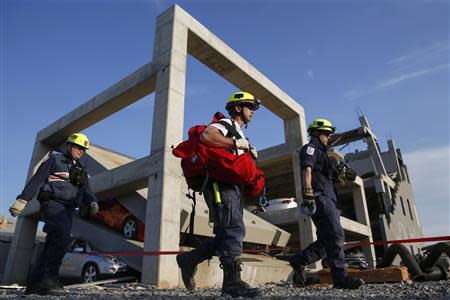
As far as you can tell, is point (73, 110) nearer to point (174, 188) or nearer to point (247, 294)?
point (174, 188)

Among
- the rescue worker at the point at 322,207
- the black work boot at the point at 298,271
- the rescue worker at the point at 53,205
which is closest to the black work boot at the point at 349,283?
the rescue worker at the point at 322,207

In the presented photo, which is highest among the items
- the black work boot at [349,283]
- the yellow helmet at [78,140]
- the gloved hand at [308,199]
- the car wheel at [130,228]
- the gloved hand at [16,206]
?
the yellow helmet at [78,140]

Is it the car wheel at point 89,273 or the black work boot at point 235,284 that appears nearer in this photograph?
the black work boot at point 235,284

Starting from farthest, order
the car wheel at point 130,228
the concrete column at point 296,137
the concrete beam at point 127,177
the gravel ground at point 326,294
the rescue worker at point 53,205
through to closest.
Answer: the concrete column at point 296,137 → the car wheel at point 130,228 → the concrete beam at point 127,177 → the rescue worker at point 53,205 → the gravel ground at point 326,294

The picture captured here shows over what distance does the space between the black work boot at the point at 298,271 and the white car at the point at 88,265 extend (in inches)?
199

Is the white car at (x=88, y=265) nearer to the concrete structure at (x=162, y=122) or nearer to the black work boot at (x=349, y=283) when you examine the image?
the concrete structure at (x=162, y=122)

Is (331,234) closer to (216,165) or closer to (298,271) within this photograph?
(298,271)

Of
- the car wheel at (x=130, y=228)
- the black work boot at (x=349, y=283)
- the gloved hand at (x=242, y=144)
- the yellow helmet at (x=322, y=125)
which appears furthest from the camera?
the car wheel at (x=130, y=228)

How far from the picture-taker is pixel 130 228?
10414mm

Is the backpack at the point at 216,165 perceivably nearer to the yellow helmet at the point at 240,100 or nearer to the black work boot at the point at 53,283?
the yellow helmet at the point at 240,100

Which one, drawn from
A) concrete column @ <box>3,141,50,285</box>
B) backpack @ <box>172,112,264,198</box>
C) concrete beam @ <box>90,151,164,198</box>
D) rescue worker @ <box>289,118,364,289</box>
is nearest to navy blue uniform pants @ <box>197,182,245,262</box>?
backpack @ <box>172,112,264,198</box>

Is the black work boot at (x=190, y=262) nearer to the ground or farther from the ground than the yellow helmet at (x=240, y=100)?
nearer to the ground

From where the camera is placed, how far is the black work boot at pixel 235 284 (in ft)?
10.6

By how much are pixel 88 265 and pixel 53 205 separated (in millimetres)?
5175
